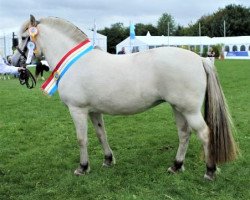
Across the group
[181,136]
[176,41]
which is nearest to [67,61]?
[181,136]

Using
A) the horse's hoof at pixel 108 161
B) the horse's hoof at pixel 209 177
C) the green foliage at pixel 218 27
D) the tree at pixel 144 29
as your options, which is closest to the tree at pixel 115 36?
the green foliage at pixel 218 27

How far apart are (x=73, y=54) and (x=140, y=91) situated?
1.16m

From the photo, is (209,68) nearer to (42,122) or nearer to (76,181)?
(76,181)

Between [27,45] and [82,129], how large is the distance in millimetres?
1500

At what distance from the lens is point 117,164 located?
6.05m

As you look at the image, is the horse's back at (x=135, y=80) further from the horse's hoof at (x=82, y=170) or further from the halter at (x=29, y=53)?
the horse's hoof at (x=82, y=170)

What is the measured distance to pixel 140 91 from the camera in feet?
16.4

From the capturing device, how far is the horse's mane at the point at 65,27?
549 cm

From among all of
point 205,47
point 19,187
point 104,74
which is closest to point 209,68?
point 104,74

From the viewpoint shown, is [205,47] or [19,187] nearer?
[19,187]

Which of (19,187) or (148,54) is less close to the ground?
(148,54)

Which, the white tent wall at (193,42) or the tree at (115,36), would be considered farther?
the tree at (115,36)

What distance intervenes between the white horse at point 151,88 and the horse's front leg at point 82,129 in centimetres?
1

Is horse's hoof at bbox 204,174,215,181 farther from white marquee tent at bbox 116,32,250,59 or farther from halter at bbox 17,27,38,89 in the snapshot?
white marquee tent at bbox 116,32,250,59
